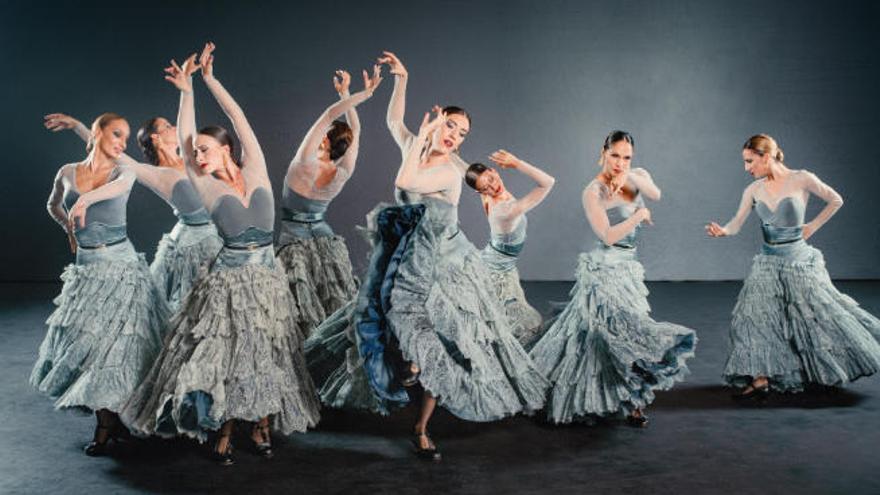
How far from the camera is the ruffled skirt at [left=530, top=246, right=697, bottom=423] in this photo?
4.25 metres

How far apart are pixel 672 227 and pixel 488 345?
5.60 metres

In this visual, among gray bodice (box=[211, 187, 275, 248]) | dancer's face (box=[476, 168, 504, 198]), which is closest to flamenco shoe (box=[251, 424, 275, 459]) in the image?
gray bodice (box=[211, 187, 275, 248])

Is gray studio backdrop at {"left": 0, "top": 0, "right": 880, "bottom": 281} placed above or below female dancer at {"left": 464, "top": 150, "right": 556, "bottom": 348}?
above

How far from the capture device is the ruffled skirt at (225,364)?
380cm

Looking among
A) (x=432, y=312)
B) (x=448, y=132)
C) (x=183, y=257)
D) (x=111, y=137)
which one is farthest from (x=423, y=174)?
(x=183, y=257)

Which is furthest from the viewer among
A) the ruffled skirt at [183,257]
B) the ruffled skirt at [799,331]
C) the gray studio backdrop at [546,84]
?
the gray studio backdrop at [546,84]

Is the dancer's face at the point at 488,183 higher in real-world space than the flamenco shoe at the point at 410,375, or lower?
higher

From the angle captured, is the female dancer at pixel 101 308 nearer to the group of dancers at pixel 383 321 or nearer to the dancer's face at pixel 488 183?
the group of dancers at pixel 383 321

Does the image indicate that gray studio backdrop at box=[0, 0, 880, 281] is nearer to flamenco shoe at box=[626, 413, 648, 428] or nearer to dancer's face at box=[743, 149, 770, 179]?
dancer's face at box=[743, 149, 770, 179]

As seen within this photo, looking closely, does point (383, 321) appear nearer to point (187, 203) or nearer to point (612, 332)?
point (612, 332)

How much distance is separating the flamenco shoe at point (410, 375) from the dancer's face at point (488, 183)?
1.36 metres

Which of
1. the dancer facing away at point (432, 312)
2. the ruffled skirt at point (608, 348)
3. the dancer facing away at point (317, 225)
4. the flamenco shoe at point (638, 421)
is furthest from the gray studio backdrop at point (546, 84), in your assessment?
the dancer facing away at point (432, 312)

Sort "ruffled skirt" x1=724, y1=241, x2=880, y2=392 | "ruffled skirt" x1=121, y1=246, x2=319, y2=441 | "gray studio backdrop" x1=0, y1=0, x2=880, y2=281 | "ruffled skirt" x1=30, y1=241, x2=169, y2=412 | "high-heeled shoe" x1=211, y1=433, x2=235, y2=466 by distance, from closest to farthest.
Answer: "ruffled skirt" x1=121, y1=246, x2=319, y2=441
"high-heeled shoe" x1=211, y1=433, x2=235, y2=466
"ruffled skirt" x1=30, y1=241, x2=169, y2=412
"ruffled skirt" x1=724, y1=241, x2=880, y2=392
"gray studio backdrop" x1=0, y1=0, x2=880, y2=281

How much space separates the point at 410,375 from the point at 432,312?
0.88ft
